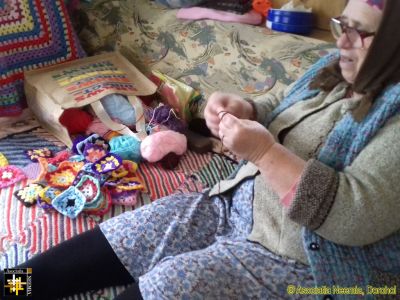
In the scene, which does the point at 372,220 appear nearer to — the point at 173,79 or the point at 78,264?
the point at 78,264

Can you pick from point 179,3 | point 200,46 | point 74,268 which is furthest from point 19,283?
point 179,3

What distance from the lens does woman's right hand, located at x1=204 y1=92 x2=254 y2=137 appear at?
1.09m

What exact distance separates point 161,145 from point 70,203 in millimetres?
411

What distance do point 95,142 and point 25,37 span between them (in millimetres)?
609

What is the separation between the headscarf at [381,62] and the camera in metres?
0.81

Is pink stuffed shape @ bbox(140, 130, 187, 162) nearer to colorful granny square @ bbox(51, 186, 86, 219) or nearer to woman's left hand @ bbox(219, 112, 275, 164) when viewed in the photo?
colorful granny square @ bbox(51, 186, 86, 219)

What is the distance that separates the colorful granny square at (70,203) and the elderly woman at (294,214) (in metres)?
0.25

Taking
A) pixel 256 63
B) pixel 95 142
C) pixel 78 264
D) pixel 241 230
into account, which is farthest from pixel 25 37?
pixel 241 230

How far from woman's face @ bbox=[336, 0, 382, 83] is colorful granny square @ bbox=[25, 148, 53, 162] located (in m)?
1.13

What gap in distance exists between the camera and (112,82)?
1.83m

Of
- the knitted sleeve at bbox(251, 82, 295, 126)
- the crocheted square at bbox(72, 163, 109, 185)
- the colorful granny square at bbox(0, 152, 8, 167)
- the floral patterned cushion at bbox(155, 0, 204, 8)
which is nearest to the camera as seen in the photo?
the knitted sleeve at bbox(251, 82, 295, 126)

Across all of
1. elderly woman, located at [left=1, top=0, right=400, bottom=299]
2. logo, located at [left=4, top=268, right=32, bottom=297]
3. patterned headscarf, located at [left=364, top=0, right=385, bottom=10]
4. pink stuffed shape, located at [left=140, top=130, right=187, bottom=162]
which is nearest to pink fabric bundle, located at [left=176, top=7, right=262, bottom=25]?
pink stuffed shape, located at [left=140, top=130, right=187, bottom=162]

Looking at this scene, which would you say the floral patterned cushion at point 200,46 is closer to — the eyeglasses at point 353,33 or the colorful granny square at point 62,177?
the eyeglasses at point 353,33

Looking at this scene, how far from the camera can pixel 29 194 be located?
1.35 m
